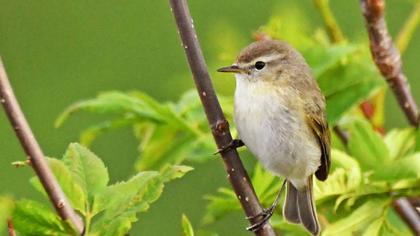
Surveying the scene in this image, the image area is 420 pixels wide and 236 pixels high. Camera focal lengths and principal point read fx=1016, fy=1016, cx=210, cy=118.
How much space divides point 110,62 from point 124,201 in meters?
4.79

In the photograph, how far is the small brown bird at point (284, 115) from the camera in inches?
109

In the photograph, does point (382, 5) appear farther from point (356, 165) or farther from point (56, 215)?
point (56, 215)

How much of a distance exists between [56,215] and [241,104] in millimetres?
1074

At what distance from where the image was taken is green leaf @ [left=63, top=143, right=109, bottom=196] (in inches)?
72.2

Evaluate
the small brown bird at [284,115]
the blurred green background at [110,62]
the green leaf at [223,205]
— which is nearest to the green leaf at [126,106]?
the green leaf at [223,205]

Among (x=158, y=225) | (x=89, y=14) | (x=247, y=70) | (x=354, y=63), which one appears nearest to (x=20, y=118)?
(x=354, y=63)

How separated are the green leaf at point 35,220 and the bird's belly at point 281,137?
1.03 m

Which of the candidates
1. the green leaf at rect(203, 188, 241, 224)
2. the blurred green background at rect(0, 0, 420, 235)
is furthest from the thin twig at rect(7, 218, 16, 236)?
the blurred green background at rect(0, 0, 420, 235)

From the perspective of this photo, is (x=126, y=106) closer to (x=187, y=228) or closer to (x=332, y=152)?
(x=332, y=152)

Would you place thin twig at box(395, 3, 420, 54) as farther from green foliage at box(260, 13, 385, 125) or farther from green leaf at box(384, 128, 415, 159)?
green leaf at box(384, 128, 415, 159)

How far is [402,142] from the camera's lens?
239cm

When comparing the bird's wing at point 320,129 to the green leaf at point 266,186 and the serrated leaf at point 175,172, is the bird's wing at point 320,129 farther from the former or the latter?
the serrated leaf at point 175,172

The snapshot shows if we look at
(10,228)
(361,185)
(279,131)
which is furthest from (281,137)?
(10,228)

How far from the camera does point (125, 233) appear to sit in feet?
5.79
